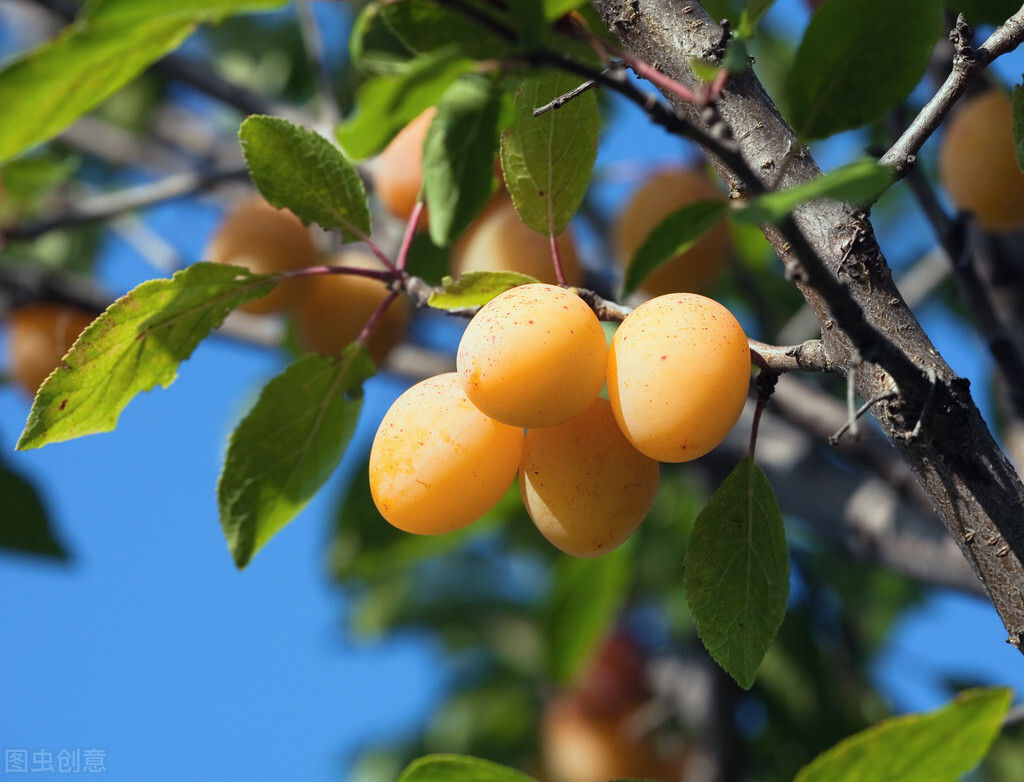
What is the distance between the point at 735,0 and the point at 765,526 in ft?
4.88

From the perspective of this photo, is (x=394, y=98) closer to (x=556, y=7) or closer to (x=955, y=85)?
(x=556, y=7)

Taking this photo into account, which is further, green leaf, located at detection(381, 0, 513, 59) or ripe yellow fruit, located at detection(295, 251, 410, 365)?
ripe yellow fruit, located at detection(295, 251, 410, 365)

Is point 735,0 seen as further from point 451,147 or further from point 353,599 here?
point 353,599

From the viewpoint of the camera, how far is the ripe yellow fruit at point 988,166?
3.95ft

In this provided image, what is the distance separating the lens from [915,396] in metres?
0.59

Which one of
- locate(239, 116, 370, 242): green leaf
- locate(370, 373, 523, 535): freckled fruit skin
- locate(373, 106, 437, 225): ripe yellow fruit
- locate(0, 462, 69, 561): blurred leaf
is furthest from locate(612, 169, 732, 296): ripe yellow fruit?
locate(0, 462, 69, 561): blurred leaf

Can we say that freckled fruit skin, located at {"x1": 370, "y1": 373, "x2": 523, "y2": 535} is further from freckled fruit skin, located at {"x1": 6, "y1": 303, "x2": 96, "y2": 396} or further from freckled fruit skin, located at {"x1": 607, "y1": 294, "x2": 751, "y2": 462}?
freckled fruit skin, located at {"x1": 6, "y1": 303, "x2": 96, "y2": 396}

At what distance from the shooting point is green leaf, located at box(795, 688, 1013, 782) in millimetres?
568

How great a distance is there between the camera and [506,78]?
2.02 feet

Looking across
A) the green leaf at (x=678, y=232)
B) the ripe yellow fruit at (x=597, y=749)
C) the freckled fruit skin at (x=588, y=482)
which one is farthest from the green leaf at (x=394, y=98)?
the ripe yellow fruit at (x=597, y=749)

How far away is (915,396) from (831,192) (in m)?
A: 0.16

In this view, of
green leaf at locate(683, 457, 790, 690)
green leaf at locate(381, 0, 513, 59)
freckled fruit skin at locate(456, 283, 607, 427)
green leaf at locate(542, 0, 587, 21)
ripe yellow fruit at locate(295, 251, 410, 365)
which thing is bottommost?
ripe yellow fruit at locate(295, 251, 410, 365)

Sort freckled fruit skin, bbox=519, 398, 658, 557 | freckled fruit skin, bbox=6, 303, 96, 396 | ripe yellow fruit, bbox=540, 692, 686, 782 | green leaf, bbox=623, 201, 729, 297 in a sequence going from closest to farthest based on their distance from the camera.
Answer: green leaf, bbox=623, 201, 729, 297
freckled fruit skin, bbox=519, 398, 658, 557
freckled fruit skin, bbox=6, 303, 96, 396
ripe yellow fruit, bbox=540, 692, 686, 782

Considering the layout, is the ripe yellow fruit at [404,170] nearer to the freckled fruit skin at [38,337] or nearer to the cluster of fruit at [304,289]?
the cluster of fruit at [304,289]
